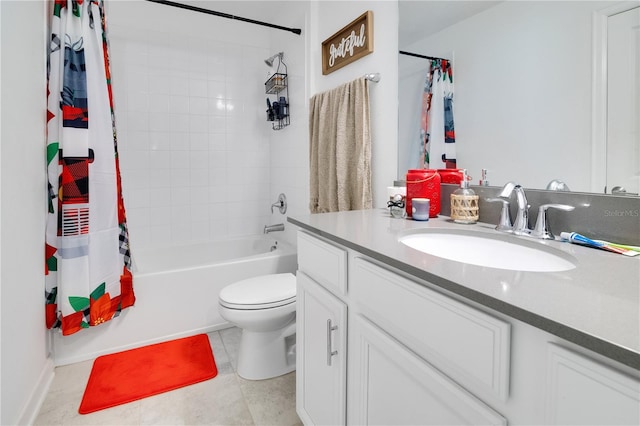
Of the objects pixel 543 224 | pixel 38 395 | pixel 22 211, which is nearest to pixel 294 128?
pixel 22 211

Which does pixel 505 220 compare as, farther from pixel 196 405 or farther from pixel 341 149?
pixel 196 405

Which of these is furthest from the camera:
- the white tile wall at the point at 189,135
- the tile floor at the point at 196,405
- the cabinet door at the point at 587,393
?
the white tile wall at the point at 189,135

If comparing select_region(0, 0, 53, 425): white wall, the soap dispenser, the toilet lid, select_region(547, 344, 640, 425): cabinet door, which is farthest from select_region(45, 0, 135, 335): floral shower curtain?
select_region(547, 344, 640, 425): cabinet door

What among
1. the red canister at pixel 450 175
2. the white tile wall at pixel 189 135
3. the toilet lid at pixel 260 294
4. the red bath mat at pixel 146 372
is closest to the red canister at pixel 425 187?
the red canister at pixel 450 175

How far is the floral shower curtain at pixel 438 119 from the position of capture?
130 centimetres

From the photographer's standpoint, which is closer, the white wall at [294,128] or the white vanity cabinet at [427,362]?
the white vanity cabinet at [427,362]

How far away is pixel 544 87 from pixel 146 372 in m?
2.09

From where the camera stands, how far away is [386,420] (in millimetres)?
801

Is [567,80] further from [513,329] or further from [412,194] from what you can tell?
[513,329]

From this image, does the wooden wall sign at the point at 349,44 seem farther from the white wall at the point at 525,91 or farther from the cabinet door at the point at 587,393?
the cabinet door at the point at 587,393

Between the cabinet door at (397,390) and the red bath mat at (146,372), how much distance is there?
3.56 feet

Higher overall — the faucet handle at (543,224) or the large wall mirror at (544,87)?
the large wall mirror at (544,87)

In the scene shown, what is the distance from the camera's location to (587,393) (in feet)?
1.38

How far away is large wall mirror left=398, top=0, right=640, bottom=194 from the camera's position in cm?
82
